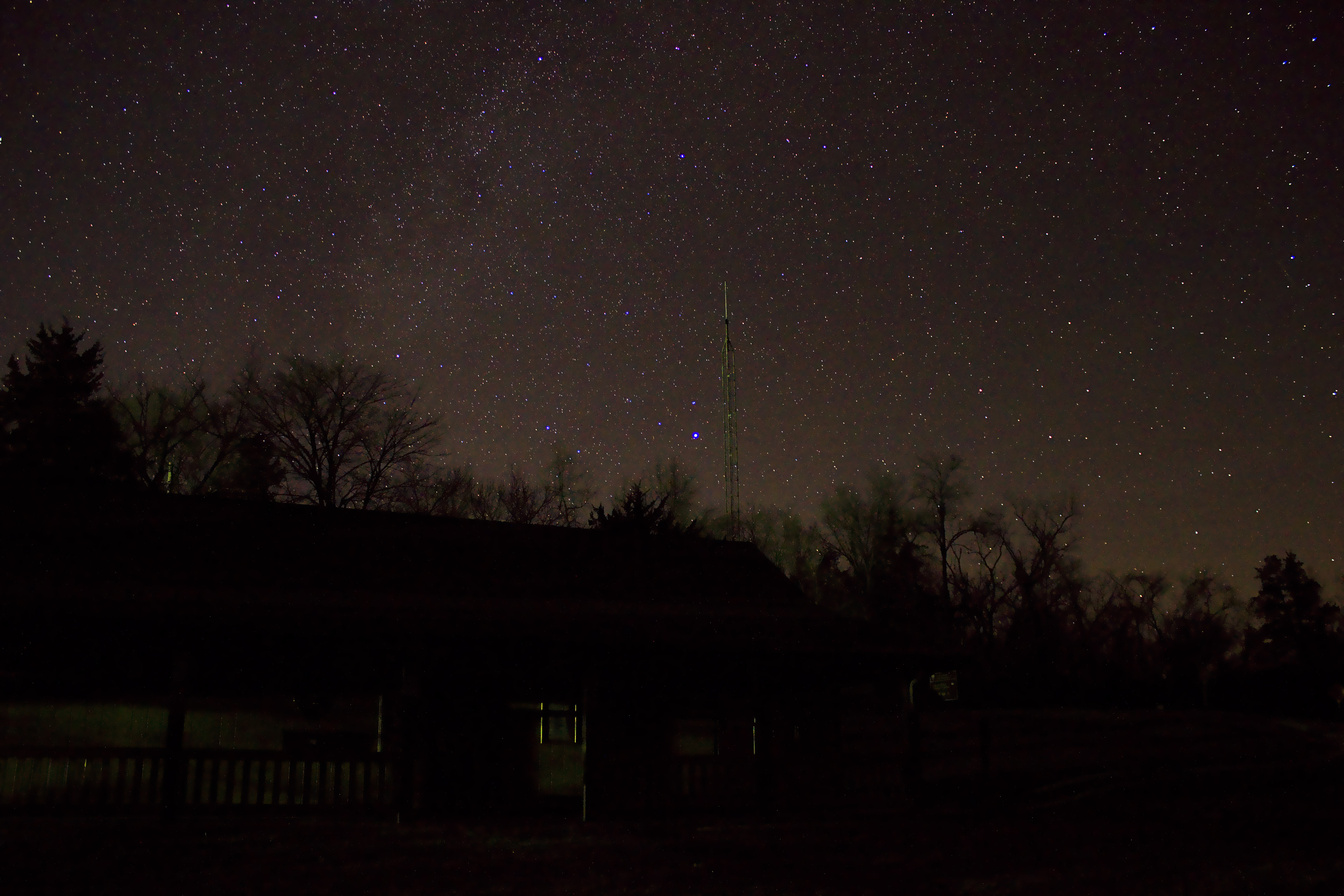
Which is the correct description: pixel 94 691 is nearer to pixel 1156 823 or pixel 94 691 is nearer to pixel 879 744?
pixel 1156 823

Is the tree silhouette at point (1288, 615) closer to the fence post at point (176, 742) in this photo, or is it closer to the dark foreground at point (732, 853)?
the dark foreground at point (732, 853)

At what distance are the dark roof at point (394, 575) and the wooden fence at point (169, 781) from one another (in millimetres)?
1977

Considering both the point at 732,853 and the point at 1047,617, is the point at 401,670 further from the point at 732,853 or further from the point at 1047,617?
the point at 1047,617

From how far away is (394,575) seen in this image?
1647 centimetres

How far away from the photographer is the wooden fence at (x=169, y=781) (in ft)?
41.4

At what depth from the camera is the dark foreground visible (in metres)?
8.71

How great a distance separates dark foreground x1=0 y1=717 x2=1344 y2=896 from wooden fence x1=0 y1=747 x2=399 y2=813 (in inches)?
9.0

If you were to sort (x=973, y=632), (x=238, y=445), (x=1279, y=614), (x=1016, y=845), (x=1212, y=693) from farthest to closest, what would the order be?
(x=1279, y=614) < (x=973, y=632) < (x=1212, y=693) < (x=238, y=445) < (x=1016, y=845)

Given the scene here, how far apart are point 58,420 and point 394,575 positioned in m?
27.5

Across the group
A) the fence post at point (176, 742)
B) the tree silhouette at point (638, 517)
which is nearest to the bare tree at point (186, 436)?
the tree silhouette at point (638, 517)

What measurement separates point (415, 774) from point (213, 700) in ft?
11.5

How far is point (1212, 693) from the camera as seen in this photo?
43.4 m

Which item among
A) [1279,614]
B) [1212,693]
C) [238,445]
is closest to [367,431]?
[238,445]

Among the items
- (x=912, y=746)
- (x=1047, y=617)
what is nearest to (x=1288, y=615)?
(x=1047, y=617)
